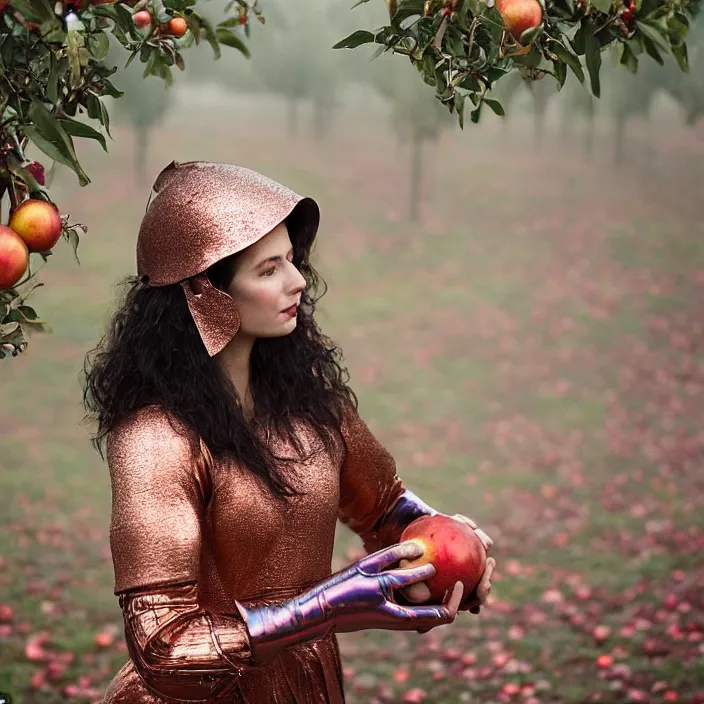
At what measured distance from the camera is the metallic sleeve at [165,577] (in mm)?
1338

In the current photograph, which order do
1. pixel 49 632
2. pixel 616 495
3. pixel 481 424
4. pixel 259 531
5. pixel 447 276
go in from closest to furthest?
pixel 259 531, pixel 49 632, pixel 616 495, pixel 481 424, pixel 447 276

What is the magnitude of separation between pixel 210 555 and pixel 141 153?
5.66 m

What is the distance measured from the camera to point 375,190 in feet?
23.6

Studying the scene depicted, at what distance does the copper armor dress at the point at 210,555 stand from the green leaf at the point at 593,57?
0.66 metres

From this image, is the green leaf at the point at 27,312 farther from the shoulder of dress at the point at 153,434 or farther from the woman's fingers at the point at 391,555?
the woman's fingers at the point at 391,555

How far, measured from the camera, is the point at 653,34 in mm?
1545

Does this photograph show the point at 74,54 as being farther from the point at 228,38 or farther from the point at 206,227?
the point at 228,38

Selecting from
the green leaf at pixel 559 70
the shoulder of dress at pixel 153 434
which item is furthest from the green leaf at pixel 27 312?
the green leaf at pixel 559 70

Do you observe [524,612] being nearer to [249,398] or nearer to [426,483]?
[426,483]

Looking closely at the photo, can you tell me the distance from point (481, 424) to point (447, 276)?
122 centimetres

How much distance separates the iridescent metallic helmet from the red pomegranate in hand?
0.41 metres

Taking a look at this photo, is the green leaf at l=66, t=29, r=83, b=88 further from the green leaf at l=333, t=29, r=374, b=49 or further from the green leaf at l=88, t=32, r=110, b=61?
the green leaf at l=333, t=29, r=374, b=49

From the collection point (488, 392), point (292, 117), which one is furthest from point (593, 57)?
point (292, 117)

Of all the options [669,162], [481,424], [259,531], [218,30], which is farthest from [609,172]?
[259,531]
